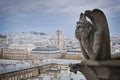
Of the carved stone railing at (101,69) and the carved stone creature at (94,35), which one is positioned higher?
the carved stone creature at (94,35)

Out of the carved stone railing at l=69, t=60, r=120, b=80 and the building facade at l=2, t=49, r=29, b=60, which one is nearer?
the carved stone railing at l=69, t=60, r=120, b=80

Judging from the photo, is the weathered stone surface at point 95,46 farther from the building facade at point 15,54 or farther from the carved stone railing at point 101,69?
the building facade at point 15,54

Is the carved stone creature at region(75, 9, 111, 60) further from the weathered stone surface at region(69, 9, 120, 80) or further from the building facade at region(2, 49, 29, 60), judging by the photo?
the building facade at region(2, 49, 29, 60)

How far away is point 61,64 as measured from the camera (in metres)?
12.6

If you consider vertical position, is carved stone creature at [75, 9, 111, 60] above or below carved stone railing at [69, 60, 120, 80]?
above

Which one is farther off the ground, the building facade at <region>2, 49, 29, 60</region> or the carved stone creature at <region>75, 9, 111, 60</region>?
the carved stone creature at <region>75, 9, 111, 60</region>

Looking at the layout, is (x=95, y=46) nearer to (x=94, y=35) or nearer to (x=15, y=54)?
(x=94, y=35)

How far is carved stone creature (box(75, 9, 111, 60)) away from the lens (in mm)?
1111

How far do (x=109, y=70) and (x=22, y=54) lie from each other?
15083 mm

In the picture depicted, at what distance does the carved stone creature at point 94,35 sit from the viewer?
3.65 ft

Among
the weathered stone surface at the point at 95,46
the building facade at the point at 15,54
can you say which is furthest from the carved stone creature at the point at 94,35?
the building facade at the point at 15,54

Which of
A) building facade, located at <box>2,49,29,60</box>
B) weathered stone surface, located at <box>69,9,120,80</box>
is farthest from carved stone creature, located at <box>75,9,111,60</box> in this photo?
building facade, located at <box>2,49,29,60</box>

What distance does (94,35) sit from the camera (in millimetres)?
1121

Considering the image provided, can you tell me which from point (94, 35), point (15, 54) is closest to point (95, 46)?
point (94, 35)
